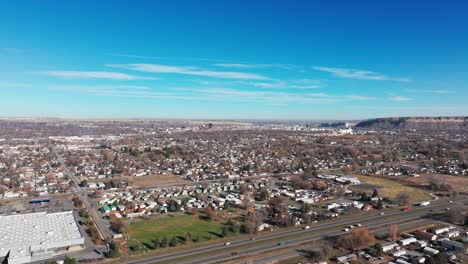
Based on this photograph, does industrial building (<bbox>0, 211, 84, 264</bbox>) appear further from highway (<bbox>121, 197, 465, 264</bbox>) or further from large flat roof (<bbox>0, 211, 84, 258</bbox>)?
highway (<bbox>121, 197, 465, 264</bbox>)

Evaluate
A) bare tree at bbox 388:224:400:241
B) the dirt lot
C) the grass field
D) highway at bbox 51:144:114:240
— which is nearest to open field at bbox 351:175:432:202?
bare tree at bbox 388:224:400:241

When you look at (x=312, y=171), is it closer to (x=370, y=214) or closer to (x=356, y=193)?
(x=356, y=193)

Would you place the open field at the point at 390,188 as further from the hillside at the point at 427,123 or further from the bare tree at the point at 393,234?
the hillside at the point at 427,123

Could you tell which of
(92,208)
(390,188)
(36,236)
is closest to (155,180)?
(92,208)

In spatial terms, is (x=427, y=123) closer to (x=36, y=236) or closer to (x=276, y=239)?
(x=276, y=239)

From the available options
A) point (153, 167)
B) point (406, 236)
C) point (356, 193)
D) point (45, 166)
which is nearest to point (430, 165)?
point (356, 193)

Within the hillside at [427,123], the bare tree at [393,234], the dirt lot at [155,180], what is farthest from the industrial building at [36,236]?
the hillside at [427,123]
